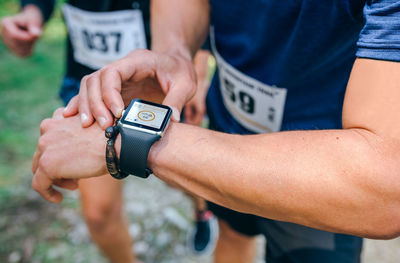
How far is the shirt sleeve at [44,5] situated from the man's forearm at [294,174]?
6.27ft

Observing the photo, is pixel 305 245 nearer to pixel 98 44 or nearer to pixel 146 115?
pixel 146 115

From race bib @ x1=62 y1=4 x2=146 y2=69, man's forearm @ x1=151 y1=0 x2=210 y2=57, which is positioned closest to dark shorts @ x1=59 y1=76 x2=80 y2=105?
race bib @ x1=62 y1=4 x2=146 y2=69

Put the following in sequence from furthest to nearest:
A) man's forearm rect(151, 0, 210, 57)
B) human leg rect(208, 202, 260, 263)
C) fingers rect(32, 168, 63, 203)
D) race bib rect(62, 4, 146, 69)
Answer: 1. race bib rect(62, 4, 146, 69)
2. human leg rect(208, 202, 260, 263)
3. man's forearm rect(151, 0, 210, 57)
4. fingers rect(32, 168, 63, 203)

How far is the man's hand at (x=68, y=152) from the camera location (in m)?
1.10

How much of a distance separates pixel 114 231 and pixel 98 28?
4.23 feet

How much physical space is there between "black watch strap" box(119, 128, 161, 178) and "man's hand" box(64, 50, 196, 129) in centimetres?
12

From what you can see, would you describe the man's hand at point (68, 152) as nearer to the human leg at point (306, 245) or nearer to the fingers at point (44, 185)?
the fingers at point (44, 185)

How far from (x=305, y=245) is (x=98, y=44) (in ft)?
5.32

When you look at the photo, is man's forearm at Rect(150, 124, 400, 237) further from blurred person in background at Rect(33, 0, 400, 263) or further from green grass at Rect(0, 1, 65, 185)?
green grass at Rect(0, 1, 65, 185)

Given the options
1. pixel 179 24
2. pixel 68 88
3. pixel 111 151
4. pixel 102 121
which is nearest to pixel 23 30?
pixel 68 88

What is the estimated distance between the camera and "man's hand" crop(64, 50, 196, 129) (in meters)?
1.10

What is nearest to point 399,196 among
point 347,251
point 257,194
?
point 257,194

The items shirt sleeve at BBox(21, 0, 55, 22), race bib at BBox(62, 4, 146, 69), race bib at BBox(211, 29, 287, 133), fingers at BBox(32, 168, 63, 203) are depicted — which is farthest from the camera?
shirt sleeve at BBox(21, 0, 55, 22)

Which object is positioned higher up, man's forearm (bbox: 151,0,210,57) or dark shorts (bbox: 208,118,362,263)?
man's forearm (bbox: 151,0,210,57)
